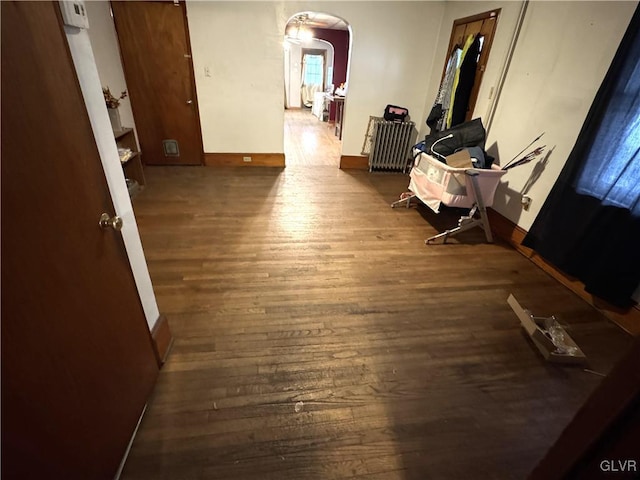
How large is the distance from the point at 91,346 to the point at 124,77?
13.7 ft

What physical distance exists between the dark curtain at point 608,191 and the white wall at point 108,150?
273 cm

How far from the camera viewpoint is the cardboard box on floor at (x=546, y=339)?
1.73 m

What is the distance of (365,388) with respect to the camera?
5.09ft

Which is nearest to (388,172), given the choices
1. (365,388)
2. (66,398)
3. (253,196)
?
(253,196)

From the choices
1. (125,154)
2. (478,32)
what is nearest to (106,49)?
(125,154)

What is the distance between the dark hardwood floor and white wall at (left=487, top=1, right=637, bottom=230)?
0.69 m

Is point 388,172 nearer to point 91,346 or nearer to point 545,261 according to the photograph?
point 545,261

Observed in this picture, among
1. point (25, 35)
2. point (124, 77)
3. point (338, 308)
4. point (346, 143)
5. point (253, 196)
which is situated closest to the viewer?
point (25, 35)

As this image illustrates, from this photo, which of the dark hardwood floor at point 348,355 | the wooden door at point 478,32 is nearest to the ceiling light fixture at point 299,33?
the wooden door at point 478,32

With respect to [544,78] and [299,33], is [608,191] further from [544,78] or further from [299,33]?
[299,33]

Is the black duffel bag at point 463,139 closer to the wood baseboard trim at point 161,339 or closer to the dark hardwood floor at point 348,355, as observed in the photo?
the dark hardwood floor at point 348,355

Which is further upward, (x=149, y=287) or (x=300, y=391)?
(x=149, y=287)

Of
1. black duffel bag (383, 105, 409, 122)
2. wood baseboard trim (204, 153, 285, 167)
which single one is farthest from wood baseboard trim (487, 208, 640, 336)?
wood baseboard trim (204, 153, 285, 167)

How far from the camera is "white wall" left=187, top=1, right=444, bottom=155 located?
378 cm
